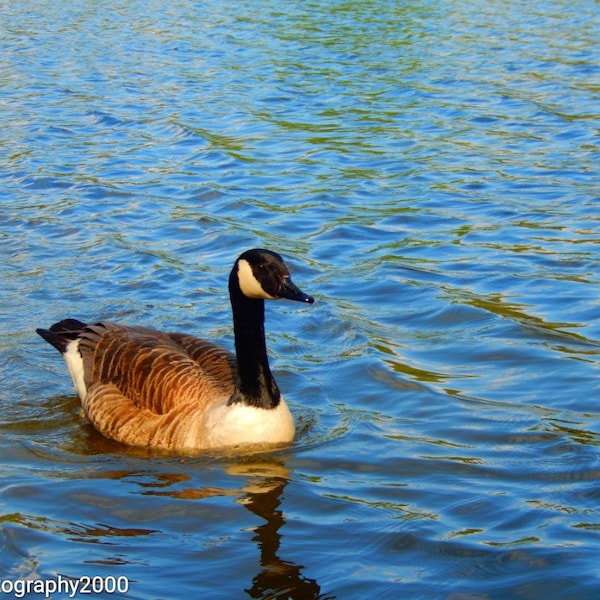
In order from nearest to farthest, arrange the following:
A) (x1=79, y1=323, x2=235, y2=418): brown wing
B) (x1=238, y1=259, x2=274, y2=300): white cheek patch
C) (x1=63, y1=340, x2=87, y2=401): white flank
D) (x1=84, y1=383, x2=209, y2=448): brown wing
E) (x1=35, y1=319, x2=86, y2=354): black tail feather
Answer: (x1=238, y1=259, x2=274, y2=300): white cheek patch < (x1=84, y1=383, x2=209, y2=448): brown wing < (x1=79, y1=323, x2=235, y2=418): brown wing < (x1=63, y1=340, x2=87, y2=401): white flank < (x1=35, y1=319, x2=86, y2=354): black tail feather

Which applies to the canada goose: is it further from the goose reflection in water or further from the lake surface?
the goose reflection in water

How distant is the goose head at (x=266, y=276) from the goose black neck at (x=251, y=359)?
18 centimetres

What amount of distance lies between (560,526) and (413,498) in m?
0.89

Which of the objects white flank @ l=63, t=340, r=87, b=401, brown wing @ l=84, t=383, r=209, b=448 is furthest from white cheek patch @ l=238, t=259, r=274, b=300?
white flank @ l=63, t=340, r=87, b=401

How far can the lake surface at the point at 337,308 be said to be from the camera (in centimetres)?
583

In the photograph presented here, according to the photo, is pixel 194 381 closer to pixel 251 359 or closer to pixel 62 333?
pixel 251 359

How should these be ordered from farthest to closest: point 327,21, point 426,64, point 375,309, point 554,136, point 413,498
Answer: point 327,21 < point 426,64 < point 554,136 < point 375,309 < point 413,498

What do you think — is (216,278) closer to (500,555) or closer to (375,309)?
(375,309)

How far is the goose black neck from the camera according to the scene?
7348mm

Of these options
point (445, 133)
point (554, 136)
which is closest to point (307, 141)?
point (445, 133)

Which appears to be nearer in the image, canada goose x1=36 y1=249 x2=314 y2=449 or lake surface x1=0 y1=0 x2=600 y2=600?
lake surface x1=0 y1=0 x2=600 y2=600

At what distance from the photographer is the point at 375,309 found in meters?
9.91

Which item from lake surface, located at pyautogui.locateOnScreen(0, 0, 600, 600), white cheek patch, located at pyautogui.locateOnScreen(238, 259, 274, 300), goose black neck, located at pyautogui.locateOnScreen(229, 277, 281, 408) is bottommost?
lake surface, located at pyautogui.locateOnScreen(0, 0, 600, 600)

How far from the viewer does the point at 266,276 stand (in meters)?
7.12
